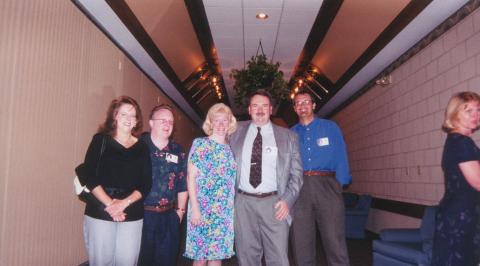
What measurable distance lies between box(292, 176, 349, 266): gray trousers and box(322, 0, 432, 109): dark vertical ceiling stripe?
239 centimetres

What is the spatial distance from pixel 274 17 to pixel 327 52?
1785 mm

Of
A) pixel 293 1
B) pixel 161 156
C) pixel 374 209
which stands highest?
pixel 293 1

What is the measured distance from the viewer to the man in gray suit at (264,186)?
2525 mm

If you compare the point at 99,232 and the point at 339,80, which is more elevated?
the point at 339,80

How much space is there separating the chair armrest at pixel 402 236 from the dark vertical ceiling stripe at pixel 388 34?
2371mm

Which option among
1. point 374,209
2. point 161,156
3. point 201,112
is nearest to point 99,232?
point 161,156

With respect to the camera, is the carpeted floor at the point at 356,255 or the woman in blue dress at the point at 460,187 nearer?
the woman in blue dress at the point at 460,187

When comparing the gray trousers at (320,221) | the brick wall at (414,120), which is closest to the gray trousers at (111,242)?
the gray trousers at (320,221)

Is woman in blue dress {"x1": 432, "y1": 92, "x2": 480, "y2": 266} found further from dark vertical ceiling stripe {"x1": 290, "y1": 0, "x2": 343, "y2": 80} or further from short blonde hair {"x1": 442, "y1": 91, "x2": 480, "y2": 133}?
dark vertical ceiling stripe {"x1": 290, "y1": 0, "x2": 343, "y2": 80}

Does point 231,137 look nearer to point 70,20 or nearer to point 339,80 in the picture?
point 70,20

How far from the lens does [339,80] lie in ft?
24.6

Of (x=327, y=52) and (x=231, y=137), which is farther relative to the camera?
(x=327, y=52)

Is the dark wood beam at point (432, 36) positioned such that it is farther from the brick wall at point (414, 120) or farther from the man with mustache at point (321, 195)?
the man with mustache at point (321, 195)

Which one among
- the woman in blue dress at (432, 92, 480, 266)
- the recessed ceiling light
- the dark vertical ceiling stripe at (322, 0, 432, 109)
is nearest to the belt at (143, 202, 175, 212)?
the woman in blue dress at (432, 92, 480, 266)
